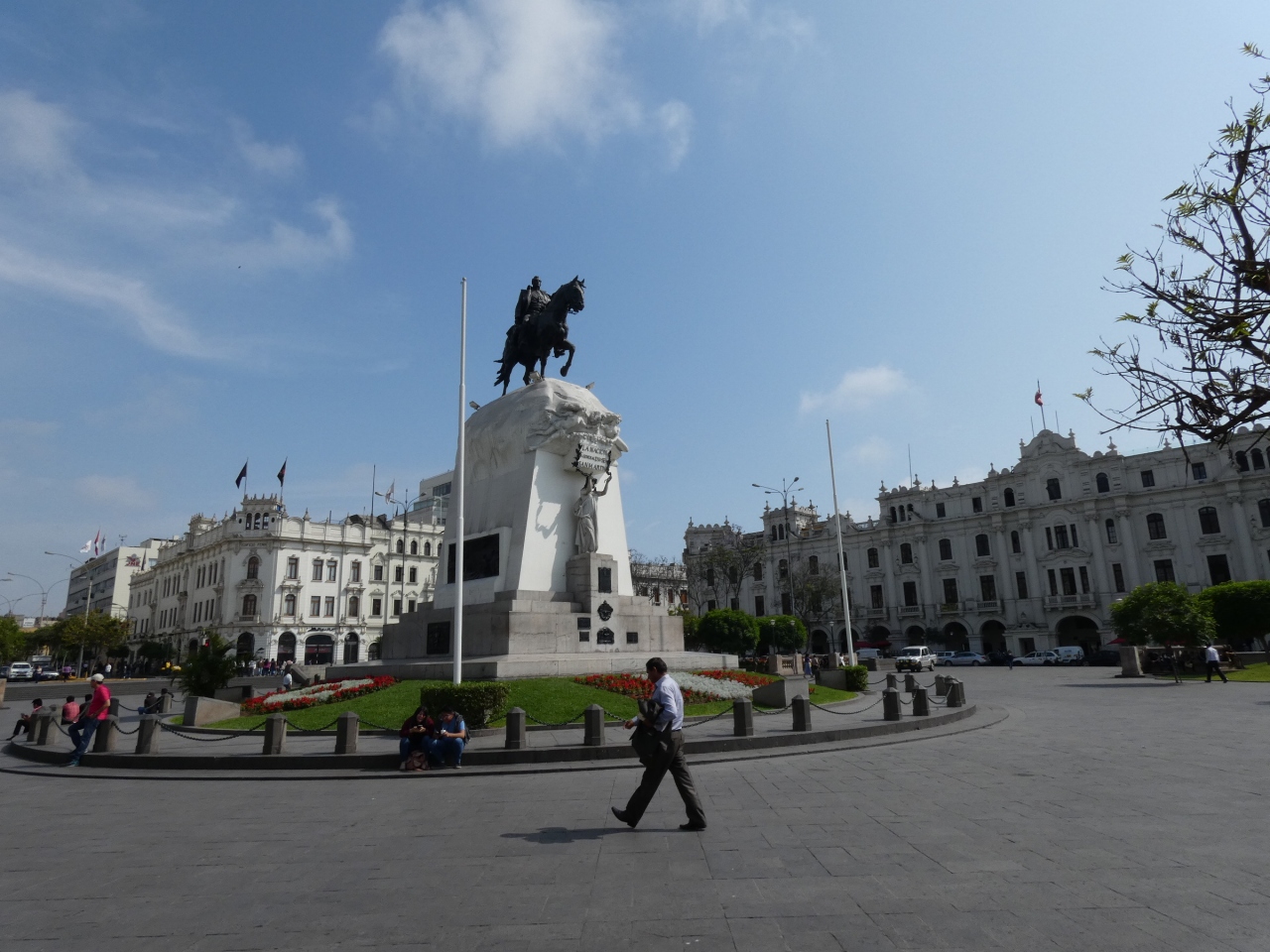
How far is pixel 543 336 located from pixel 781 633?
3136 centimetres

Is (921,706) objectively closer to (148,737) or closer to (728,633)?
(148,737)

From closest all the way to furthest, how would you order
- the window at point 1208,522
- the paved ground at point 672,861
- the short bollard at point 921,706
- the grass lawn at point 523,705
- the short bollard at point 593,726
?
the paved ground at point 672,861, the short bollard at point 593,726, the grass lawn at point 523,705, the short bollard at point 921,706, the window at point 1208,522

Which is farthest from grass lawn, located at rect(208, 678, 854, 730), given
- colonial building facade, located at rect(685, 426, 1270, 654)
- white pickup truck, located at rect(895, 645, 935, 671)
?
colonial building facade, located at rect(685, 426, 1270, 654)

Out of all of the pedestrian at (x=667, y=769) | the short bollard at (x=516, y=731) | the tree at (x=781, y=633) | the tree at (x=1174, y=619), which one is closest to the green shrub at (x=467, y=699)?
the short bollard at (x=516, y=731)

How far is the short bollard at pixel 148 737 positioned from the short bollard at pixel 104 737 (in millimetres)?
649

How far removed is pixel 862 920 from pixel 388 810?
234 inches

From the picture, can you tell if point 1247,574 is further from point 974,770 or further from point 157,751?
point 157,751

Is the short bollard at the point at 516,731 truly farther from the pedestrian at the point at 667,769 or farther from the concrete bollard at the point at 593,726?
the pedestrian at the point at 667,769

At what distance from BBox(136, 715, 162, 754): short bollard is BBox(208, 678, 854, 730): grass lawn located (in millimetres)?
2734

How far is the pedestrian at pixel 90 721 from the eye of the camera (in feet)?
44.2

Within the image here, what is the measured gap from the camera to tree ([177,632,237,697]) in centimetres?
1972

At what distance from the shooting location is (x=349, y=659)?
64875 mm

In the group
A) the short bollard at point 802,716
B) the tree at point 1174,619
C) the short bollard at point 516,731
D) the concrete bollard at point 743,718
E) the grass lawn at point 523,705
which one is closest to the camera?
the short bollard at point 516,731

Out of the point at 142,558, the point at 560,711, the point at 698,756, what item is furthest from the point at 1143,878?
the point at 142,558
